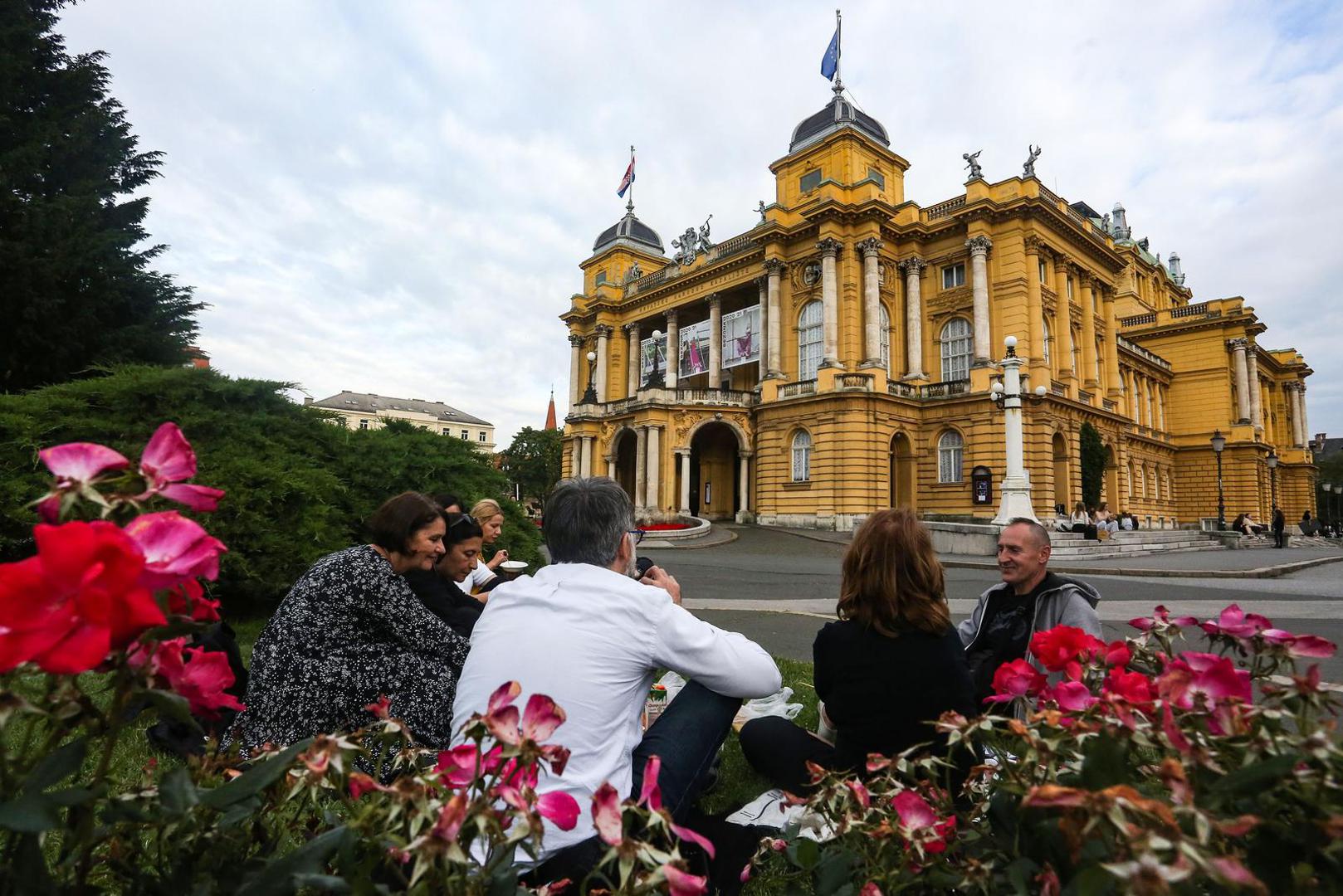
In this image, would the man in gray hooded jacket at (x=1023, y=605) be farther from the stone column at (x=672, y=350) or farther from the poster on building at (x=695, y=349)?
the stone column at (x=672, y=350)

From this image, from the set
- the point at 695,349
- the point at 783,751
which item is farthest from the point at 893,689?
the point at 695,349

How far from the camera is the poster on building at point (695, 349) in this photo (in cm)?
3484

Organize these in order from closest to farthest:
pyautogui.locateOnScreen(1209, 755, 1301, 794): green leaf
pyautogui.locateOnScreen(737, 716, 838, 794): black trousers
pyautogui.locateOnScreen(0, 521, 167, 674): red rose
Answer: pyautogui.locateOnScreen(0, 521, 167, 674): red rose, pyautogui.locateOnScreen(1209, 755, 1301, 794): green leaf, pyautogui.locateOnScreen(737, 716, 838, 794): black trousers

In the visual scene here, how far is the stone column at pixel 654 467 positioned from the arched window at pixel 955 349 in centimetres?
1265

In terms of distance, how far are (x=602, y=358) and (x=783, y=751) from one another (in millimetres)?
38488

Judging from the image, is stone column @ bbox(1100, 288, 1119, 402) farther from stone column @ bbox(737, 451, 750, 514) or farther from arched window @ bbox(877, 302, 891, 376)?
stone column @ bbox(737, 451, 750, 514)

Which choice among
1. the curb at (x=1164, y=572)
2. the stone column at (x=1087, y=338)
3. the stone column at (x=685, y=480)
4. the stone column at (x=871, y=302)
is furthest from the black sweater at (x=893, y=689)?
the stone column at (x=1087, y=338)

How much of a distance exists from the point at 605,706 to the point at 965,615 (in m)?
7.93

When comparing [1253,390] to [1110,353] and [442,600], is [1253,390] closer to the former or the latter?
[1110,353]

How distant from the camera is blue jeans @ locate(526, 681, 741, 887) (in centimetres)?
241

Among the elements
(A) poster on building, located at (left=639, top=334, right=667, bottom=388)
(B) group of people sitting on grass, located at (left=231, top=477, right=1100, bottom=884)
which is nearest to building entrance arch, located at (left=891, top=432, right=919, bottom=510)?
(A) poster on building, located at (left=639, top=334, right=667, bottom=388)

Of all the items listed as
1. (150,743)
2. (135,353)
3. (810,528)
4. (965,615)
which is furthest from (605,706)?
(810,528)

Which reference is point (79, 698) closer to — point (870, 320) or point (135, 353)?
point (135, 353)

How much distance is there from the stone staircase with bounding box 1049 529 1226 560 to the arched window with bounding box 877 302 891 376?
35.3 feet
